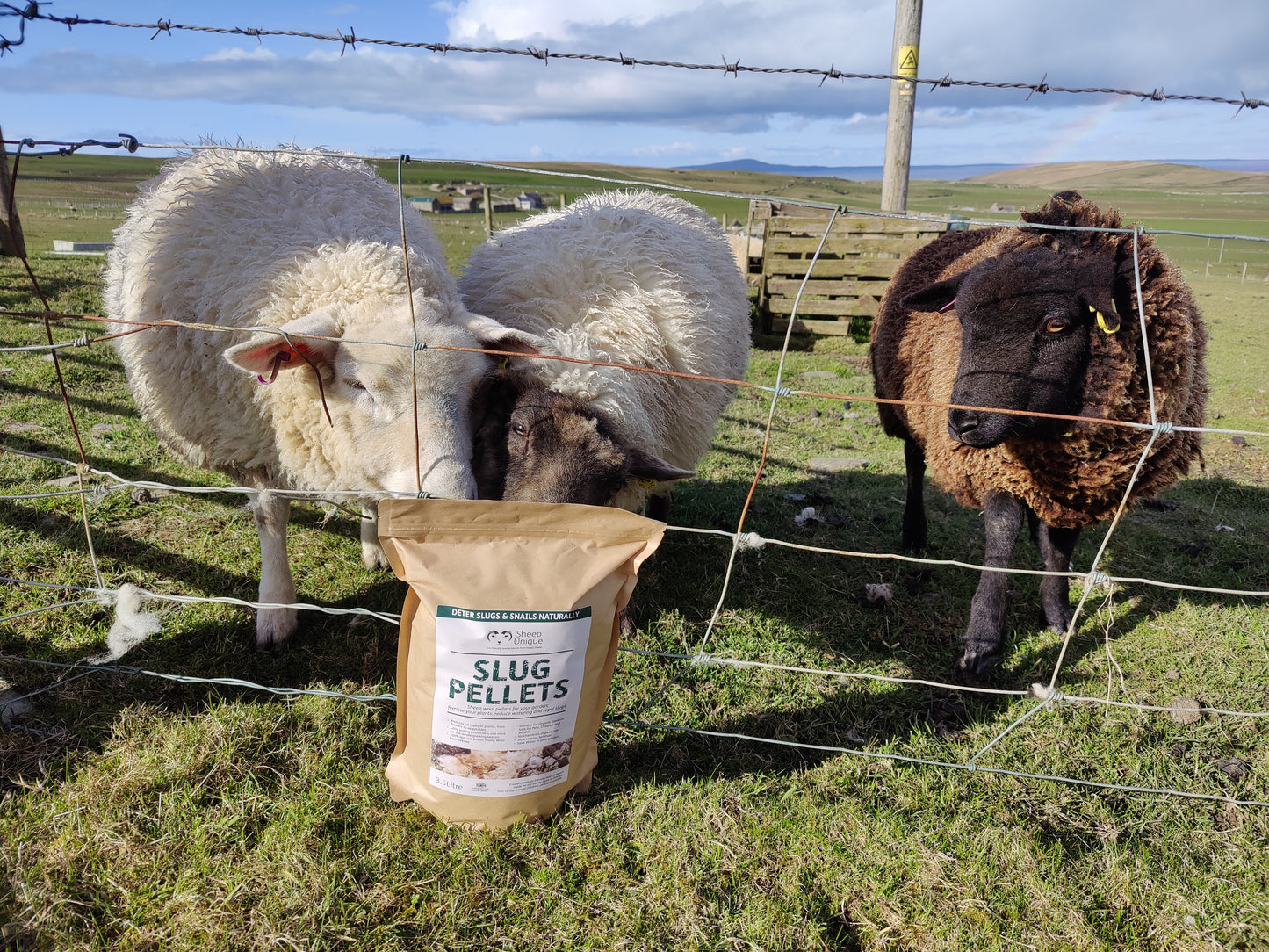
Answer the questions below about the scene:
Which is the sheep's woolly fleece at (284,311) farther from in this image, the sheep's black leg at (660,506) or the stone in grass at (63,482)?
the sheep's black leg at (660,506)

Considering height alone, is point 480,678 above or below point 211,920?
above

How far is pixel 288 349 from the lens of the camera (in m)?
2.60

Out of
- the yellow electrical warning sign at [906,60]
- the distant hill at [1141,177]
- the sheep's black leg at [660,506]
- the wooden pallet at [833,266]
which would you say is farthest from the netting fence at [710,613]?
the distant hill at [1141,177]

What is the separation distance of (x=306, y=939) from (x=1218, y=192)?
122063 millimetres

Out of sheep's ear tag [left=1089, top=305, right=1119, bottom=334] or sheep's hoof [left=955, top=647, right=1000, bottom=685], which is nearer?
sheep's ear tag [left=1089, top=305, right=1119, bottom=334]

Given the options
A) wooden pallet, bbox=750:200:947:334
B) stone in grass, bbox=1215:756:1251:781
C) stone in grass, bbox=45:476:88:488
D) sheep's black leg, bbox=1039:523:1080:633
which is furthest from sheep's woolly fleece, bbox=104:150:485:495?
wooden pallet, bbox=750:200:947:334

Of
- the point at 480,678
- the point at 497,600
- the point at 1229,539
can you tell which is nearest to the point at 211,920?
the point at 480,678

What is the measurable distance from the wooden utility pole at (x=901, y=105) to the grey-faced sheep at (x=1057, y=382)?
3639 mm

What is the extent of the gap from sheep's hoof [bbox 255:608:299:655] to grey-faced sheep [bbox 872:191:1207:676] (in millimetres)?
2795

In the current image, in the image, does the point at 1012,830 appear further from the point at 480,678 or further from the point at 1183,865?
the point at 480,678

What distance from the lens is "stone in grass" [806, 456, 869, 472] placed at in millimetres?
5586

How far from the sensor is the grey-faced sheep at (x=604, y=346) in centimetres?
265

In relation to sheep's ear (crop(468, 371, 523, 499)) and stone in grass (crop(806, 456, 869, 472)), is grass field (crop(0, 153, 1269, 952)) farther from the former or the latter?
stone in grass (crop(806, 456, 869, 472))

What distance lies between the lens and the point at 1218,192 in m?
92.1
